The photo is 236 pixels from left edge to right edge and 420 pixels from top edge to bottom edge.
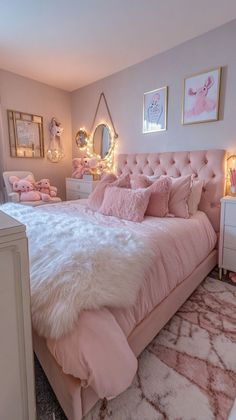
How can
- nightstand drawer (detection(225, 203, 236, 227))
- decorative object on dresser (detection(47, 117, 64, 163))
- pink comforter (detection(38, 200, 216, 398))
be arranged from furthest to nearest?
decorative object on dresser (detection(47, 117, 64, 163)) → nightstand drawer (detection(225, 203, 236, 227)) → pink comforter (detection(38, 200, 216, 398))

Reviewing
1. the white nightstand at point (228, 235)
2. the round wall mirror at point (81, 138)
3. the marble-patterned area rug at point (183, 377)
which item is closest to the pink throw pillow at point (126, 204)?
the white nightstand at point (228, 235)

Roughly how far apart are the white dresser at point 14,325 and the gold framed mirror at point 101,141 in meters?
2.98

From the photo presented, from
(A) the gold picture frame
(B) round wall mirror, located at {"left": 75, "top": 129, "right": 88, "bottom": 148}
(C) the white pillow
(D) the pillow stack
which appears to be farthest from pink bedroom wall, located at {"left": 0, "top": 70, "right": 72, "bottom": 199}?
(C) the white pillow

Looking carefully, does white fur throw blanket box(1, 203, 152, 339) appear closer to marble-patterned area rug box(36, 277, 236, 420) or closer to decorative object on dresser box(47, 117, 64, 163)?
marble-patterned area rug box(36, 277, 236, 420)

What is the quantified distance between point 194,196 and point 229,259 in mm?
696

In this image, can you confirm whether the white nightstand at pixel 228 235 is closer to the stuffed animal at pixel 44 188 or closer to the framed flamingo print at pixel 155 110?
the framed flamingo print at pixel 155 110

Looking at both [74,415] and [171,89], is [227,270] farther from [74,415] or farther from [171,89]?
[171,89]

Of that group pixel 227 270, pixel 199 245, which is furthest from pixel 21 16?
pixel 227 270

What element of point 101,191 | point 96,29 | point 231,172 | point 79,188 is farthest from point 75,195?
point 231,172

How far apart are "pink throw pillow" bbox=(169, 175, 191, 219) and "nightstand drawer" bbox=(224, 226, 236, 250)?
0.41 metres

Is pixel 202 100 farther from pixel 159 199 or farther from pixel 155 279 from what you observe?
pixel 155 279

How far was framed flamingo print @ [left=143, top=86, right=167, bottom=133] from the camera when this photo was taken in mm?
2734

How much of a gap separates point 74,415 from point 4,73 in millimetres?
3988

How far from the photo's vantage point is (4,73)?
3.23m
